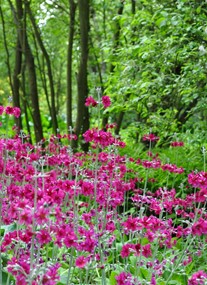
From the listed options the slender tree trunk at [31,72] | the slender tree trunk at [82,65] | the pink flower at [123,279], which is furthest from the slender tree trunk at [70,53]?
the pink flower at [123,279]

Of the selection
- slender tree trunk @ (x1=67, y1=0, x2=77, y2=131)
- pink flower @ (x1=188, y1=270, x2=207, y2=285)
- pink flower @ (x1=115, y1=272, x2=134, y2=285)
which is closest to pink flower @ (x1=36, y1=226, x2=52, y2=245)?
pink flower @ (x1=115, y1=272, x2=134, y2=285)

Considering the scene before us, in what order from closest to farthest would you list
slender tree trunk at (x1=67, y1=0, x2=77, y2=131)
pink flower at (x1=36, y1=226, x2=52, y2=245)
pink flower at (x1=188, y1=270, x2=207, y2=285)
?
pink flower at (x1=36, y1=226, x2=52, y2=245)
pink flower at (x1=188, y1=270, x2=207, y2=285)
slender tree trunk at (x1=67, y1=0, x2=77, y2=131)

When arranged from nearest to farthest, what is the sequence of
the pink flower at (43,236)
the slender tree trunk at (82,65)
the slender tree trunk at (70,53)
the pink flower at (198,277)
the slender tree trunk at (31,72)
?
the pink flower at (43,236), the pink flower at (198,277), the slender tree trunk at (82,65), the slender tree trunk at (70,53), the slender tree trunk at (31,72)

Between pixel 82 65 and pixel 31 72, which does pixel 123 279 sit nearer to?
pixel 82 65

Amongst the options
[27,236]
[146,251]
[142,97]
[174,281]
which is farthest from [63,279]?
[142,97]

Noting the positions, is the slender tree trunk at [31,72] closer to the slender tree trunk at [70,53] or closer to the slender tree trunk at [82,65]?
the slender tree trunk at [70,53]

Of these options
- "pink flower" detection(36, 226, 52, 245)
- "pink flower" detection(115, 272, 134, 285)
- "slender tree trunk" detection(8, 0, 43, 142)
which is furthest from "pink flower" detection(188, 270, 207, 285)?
"slender tree trunk" detection(8, 0, 43, 142)

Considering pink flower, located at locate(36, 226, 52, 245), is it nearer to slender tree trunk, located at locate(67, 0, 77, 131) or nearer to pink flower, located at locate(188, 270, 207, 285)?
pink flower, located at locate(188, 270, 207, 285)

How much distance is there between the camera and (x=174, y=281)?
11.8 ft

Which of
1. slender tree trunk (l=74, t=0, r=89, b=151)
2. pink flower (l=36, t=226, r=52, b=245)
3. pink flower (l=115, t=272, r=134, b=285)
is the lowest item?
pink flower (l=115, t=272, r=134, b=285)

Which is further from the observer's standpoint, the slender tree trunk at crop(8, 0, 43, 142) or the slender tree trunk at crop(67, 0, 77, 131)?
the slender tree trunk at crop(8, 0, 43, 142)

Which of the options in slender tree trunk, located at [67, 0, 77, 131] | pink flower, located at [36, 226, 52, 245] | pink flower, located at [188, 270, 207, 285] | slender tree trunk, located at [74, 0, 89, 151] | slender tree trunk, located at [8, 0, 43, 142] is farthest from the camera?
slender tree trunk, located at [8, 0, 43, 142]

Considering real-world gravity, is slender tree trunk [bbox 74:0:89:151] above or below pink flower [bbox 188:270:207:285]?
above

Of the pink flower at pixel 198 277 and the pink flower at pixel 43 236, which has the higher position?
the pink flower at pixel 43 236
